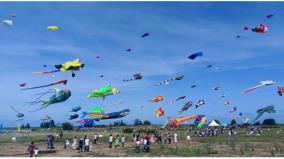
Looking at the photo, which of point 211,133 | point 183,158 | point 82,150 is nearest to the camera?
point 183,158

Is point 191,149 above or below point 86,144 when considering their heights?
below

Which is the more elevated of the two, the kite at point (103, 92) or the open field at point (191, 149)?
the kite at point (103, 92)

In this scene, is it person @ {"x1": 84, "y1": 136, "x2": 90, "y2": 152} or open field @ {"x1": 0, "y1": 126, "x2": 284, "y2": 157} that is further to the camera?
person @ {"x1": 84, "y1": 136, "x2": 90, "y2": 152}

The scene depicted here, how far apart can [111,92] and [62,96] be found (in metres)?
4.83

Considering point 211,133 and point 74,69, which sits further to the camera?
point 211,133

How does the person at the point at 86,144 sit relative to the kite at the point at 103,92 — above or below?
below

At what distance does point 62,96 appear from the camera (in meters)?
32.0

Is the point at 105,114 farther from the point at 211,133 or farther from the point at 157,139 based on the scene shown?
the point at 211,133

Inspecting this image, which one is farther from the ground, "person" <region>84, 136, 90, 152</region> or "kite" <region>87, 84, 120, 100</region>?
"kite" <region>87, 84, 120, 100</region>

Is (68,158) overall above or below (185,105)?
below

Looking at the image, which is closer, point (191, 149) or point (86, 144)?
point (86, 144)

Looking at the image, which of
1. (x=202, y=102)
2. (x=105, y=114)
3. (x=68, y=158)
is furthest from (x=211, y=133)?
(x=68, y=158)

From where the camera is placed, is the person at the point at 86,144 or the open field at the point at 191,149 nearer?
the open field at the point at 191,149

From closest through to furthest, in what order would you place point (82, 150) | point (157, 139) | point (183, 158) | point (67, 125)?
point (183, 158), point (82, 150), point (157, 139), point (67, 125)
